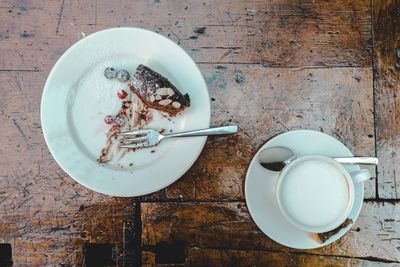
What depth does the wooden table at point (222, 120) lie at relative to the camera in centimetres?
131

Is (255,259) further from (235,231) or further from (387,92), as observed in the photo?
(387,92)

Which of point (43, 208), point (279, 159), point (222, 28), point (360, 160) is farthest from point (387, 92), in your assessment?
point (43, 208)

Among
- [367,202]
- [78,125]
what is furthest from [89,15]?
[367,202]

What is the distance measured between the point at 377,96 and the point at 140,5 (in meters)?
→ 0.67

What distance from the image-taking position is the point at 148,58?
1262 millimetres

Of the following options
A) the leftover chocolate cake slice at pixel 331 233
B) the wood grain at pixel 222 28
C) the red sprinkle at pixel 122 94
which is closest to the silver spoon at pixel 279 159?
the leftover chocolate cake slice at pixel 331 233

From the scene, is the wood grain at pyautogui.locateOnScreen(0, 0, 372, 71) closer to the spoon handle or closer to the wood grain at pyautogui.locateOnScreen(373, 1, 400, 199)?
the wood grain at pyautogui.locateOnScreen(373, 1, 400, 199)

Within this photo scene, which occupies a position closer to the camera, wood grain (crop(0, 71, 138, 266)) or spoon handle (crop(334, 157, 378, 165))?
spoon handle (crop(334, 157, 378, 165))

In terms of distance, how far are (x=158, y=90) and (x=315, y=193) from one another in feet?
1.45

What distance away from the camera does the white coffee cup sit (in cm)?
116

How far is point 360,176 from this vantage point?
3.79ft

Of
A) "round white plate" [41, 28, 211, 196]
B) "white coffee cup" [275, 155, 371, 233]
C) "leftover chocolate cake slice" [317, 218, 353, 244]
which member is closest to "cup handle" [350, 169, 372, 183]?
"white coffee cup" [275, 155, 371, 233]

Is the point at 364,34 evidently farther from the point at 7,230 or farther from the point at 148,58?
the point at 7,230

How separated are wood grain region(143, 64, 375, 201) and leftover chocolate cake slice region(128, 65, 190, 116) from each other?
131 millimetres
